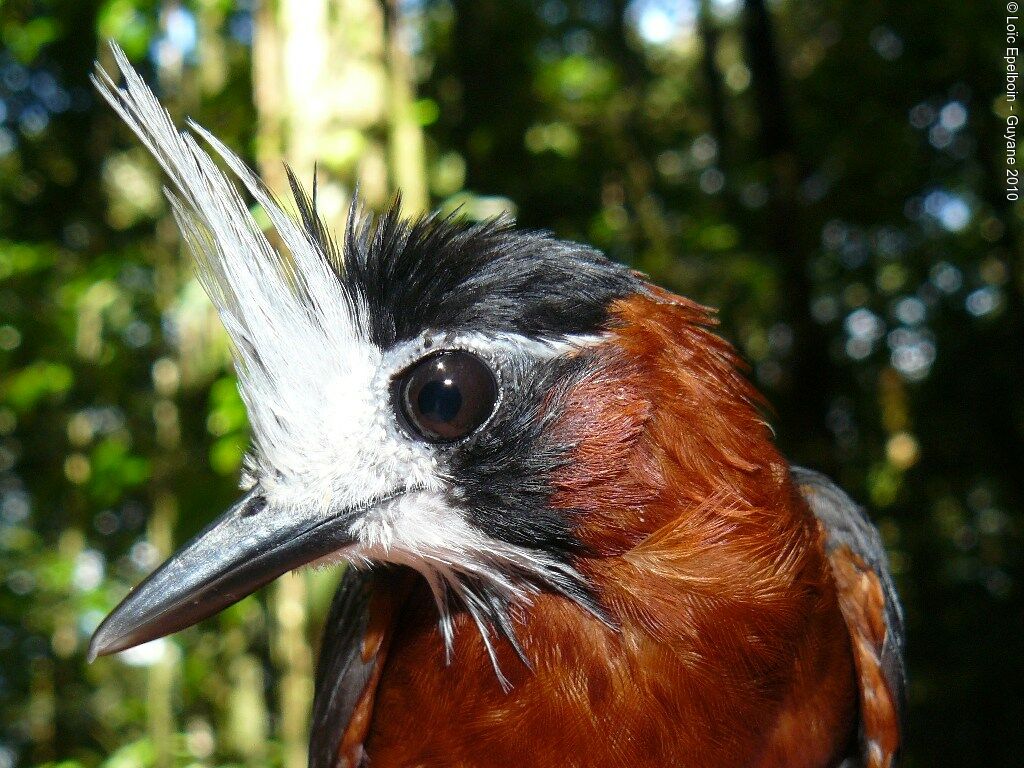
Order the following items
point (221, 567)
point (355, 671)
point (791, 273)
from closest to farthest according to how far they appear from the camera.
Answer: point (221, 567) → point (355, 671) → point (791, 273)

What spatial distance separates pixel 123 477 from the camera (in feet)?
10.1

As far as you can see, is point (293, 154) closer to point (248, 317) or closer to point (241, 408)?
point (241, 408)

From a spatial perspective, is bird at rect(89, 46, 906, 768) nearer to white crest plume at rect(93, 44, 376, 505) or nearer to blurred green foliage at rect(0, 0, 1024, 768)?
white crest plume at rect(93, 44, 376, 505)

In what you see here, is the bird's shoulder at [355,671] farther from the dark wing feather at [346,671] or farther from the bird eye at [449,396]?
the bird eye at [449,396]

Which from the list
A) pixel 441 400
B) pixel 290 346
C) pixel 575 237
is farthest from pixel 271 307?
pixel 575 237

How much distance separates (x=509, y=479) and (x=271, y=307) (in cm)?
54

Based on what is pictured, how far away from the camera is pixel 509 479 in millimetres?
1390

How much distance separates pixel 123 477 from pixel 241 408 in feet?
3.72

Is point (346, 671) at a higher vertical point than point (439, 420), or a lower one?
lower

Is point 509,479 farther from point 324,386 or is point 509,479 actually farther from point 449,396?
point 324,386

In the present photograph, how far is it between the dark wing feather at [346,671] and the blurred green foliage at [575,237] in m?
0.17

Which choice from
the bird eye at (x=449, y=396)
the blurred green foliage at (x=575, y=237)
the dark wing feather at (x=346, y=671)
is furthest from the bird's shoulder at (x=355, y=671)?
the bird eye at (x=449, y=396)

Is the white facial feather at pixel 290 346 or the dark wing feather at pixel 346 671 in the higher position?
the white facial feather at pixel 290 346

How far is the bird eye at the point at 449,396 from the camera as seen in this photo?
4.48 feet
